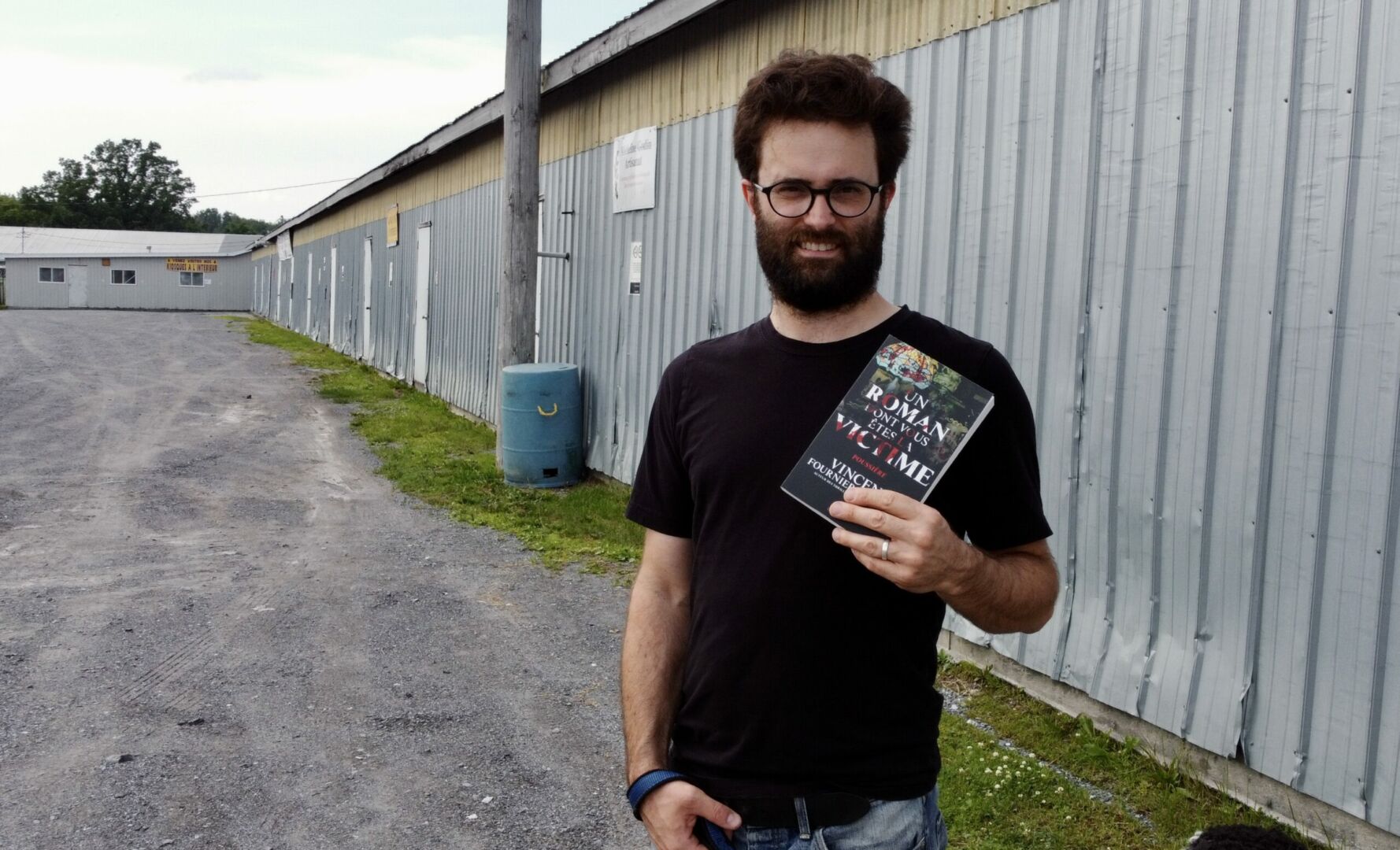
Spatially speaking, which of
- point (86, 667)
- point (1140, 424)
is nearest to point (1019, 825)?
point (1140, 424)

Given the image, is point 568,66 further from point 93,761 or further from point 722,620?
point 722,620

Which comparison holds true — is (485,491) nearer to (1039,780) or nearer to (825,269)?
(1039,780)

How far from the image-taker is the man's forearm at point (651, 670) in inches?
76.3

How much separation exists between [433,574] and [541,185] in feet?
19.0

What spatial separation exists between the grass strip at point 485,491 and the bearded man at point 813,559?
536 centimetres

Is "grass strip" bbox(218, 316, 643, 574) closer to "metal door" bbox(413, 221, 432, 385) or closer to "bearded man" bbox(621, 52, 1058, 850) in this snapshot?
"metal door" bbox(413, 221, 432, 385)

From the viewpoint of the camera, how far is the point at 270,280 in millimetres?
44969

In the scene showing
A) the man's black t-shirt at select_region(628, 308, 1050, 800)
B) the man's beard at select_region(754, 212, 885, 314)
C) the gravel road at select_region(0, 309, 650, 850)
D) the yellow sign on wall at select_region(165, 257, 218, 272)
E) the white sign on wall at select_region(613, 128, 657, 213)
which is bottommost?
the gravel road at select_region(0, 309, 650, 850)

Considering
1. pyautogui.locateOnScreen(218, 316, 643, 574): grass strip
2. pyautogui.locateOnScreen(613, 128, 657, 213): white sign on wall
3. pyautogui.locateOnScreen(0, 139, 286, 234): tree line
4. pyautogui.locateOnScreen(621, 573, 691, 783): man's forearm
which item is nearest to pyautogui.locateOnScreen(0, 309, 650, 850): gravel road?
pyautogui.locateOnScreen(218, 316, 643, 574): grass strip

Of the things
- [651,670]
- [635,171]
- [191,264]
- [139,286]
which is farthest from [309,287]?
[651,670]

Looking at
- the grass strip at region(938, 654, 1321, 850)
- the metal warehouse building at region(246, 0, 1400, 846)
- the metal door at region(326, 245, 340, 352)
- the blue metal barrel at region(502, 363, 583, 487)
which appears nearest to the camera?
the metal warehouse building at region(246, 0, 1400, 846)

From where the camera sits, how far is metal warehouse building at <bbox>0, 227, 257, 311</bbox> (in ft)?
170

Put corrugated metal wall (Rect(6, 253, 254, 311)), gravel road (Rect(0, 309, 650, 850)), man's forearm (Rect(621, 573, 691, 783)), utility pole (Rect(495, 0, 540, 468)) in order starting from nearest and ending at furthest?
1. man's forearm (Rect(621, 573, 691, 783))
2. gravel road (Rect(0, 309, 650, 850))
3. utility pole (Rect(495, 0, 540, 468))
4. corrugated metal wall (Rect(6, 253, 254, 311))

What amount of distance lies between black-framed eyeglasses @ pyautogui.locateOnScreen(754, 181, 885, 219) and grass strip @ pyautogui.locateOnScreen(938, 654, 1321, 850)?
2592 mm
